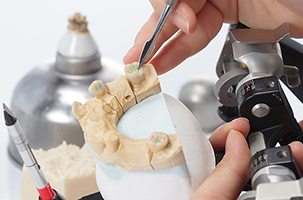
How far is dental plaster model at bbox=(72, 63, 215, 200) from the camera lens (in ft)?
1.50

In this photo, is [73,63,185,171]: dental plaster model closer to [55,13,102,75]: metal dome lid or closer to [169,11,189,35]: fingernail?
[169,11,189,35]: fingernail

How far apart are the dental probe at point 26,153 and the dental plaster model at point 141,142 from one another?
0.07 m

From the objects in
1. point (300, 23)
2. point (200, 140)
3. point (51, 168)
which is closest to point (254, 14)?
point (300, 23)

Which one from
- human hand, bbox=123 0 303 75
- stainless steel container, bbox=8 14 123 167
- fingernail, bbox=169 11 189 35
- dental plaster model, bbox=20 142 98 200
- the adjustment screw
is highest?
fingernail, bbox=169 11 189 35

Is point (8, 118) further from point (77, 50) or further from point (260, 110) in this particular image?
point (77, 50)

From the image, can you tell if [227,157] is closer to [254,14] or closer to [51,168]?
[254,14]

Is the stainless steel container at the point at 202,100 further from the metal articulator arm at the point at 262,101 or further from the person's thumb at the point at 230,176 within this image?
the person's thumb at the point at 230,176

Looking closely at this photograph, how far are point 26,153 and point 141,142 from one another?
15cm

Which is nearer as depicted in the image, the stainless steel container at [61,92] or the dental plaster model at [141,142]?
the dental plaster model at [141,142]

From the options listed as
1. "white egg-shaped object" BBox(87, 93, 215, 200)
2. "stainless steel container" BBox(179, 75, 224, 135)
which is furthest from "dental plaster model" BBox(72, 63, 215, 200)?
"stainless steel container" BBox(179, 75, 224, 135)

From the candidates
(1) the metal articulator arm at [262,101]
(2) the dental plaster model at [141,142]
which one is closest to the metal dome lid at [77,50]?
(1) the metal articulator arm at [262,101]

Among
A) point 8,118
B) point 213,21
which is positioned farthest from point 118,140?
point 213,21

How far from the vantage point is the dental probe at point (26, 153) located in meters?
0.46

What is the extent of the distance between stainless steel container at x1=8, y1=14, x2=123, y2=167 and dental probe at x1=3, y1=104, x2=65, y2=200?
0.61 meters
